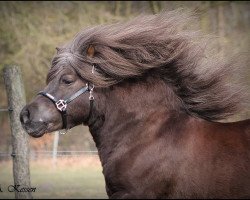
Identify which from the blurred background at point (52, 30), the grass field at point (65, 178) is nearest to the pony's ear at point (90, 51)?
the grass field at point (65, 178)

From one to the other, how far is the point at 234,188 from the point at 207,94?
1.04 metres

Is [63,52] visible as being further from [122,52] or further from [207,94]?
[207,94]

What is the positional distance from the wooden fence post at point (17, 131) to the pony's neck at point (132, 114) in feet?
4.57

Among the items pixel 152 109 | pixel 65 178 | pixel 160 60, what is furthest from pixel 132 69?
pixel 65 178

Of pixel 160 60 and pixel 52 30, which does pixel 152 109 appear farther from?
pixel 52 30

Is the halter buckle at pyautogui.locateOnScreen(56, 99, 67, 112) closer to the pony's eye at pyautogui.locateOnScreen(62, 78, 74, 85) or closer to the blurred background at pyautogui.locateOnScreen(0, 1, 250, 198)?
the pony's eye at pyautogui.locateOnScreen(62, 78, 74, 85)

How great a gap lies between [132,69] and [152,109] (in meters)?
0.41

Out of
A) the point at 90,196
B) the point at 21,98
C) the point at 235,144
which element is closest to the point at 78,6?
the point at 90,196

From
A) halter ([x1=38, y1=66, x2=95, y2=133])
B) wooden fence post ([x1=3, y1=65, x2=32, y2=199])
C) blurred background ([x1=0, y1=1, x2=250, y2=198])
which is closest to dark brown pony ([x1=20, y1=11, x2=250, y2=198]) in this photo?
halter ([x1=38, y1=66, x2=95, y2=133])

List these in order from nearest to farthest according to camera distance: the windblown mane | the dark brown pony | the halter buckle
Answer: the dark brown pony < the halter buckle < the windblown mane

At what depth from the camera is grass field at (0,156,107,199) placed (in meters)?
8.11

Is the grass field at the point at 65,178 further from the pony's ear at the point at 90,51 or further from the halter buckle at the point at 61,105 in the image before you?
the pony's ear at the point at 90,51

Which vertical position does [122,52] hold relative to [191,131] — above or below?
above

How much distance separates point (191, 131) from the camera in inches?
154
